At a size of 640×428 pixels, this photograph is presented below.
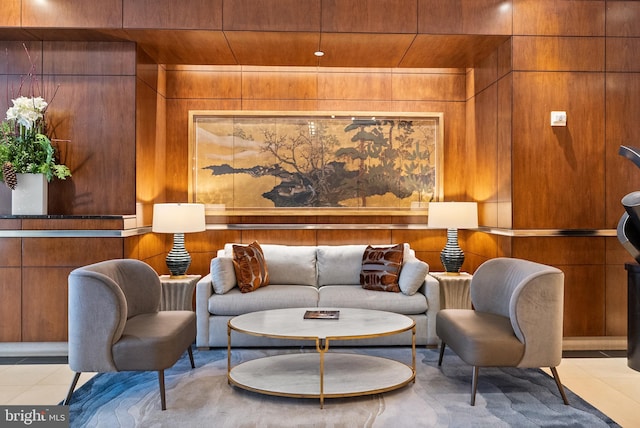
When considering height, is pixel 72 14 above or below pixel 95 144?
above

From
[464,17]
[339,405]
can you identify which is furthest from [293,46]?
[339,405]

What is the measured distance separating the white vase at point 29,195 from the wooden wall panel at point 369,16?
292cm

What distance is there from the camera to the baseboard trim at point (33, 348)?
4.89 metres

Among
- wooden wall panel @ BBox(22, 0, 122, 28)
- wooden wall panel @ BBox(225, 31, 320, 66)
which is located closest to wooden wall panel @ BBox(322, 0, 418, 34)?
wooden wall panel @ BBox(225, 31, 320, 66)

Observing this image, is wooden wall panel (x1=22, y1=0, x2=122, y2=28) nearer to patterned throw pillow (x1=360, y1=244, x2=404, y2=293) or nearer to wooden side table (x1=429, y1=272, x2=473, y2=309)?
patterned throw pillow (x1=360, y1=244, x2=404, y2=293)

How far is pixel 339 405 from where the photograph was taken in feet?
11.5

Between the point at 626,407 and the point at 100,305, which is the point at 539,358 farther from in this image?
the point at 100,305

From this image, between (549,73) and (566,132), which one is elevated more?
(549,73)

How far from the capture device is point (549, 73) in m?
5.08

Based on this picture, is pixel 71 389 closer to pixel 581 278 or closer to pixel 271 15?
pixel 271 15

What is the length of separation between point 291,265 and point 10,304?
2569 millimetres

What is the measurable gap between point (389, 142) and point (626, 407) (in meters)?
3.56

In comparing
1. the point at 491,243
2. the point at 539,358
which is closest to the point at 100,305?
the point at 539,358

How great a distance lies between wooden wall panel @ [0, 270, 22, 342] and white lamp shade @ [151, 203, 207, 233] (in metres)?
1.27
